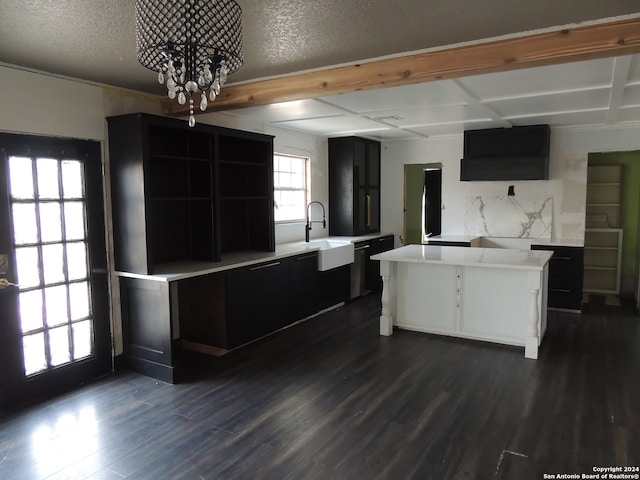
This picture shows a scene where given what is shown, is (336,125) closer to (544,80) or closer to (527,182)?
(544,80)

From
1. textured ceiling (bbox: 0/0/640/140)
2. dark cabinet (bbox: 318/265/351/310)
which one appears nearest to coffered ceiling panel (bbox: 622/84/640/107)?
textured ceiling (bbox: 0/0/640/140)

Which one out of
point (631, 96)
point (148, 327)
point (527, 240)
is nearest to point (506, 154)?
point (527, 240)

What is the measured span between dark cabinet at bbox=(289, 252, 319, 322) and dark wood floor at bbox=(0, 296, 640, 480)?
67 centimetres

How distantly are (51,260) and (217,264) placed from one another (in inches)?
50.3

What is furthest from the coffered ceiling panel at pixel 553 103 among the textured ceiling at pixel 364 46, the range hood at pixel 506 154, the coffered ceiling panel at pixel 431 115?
the range hood at pixel 506 154

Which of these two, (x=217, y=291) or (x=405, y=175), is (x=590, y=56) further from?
(x=405, y=175)

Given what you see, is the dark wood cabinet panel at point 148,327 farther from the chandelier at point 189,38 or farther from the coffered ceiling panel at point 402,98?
the coffered ceiling panel at point 402,98

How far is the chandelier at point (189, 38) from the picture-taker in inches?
69.9

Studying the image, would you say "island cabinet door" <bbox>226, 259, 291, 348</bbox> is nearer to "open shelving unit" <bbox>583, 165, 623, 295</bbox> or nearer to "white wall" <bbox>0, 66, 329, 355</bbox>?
"white wall" <bbox>0, 66, 329, 355</bbox>

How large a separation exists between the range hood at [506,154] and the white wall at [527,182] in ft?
1.19

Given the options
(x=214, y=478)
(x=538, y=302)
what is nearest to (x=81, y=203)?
(x=214, y=478)

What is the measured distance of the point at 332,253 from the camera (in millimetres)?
5527

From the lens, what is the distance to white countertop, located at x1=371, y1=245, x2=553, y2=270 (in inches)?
162

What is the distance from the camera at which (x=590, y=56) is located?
98.1 inches
